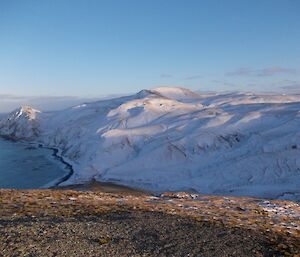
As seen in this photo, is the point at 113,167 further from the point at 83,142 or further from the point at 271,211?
the point at 271,211

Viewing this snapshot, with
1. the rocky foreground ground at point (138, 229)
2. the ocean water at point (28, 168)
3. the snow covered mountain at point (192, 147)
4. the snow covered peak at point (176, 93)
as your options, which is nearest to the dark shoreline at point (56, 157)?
the ocean water at point (28, 168)

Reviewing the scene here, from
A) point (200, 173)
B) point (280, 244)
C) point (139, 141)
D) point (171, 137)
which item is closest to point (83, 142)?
point (139, 141)

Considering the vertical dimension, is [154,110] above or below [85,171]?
above

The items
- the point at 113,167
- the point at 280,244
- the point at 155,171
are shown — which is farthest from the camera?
the point at 113,167

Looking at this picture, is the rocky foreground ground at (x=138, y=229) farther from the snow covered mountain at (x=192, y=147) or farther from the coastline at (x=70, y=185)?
the snow covered mountain at (x=192, y=147)

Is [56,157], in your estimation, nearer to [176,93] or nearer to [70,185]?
[70,185]

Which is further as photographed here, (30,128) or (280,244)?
(30,128)
